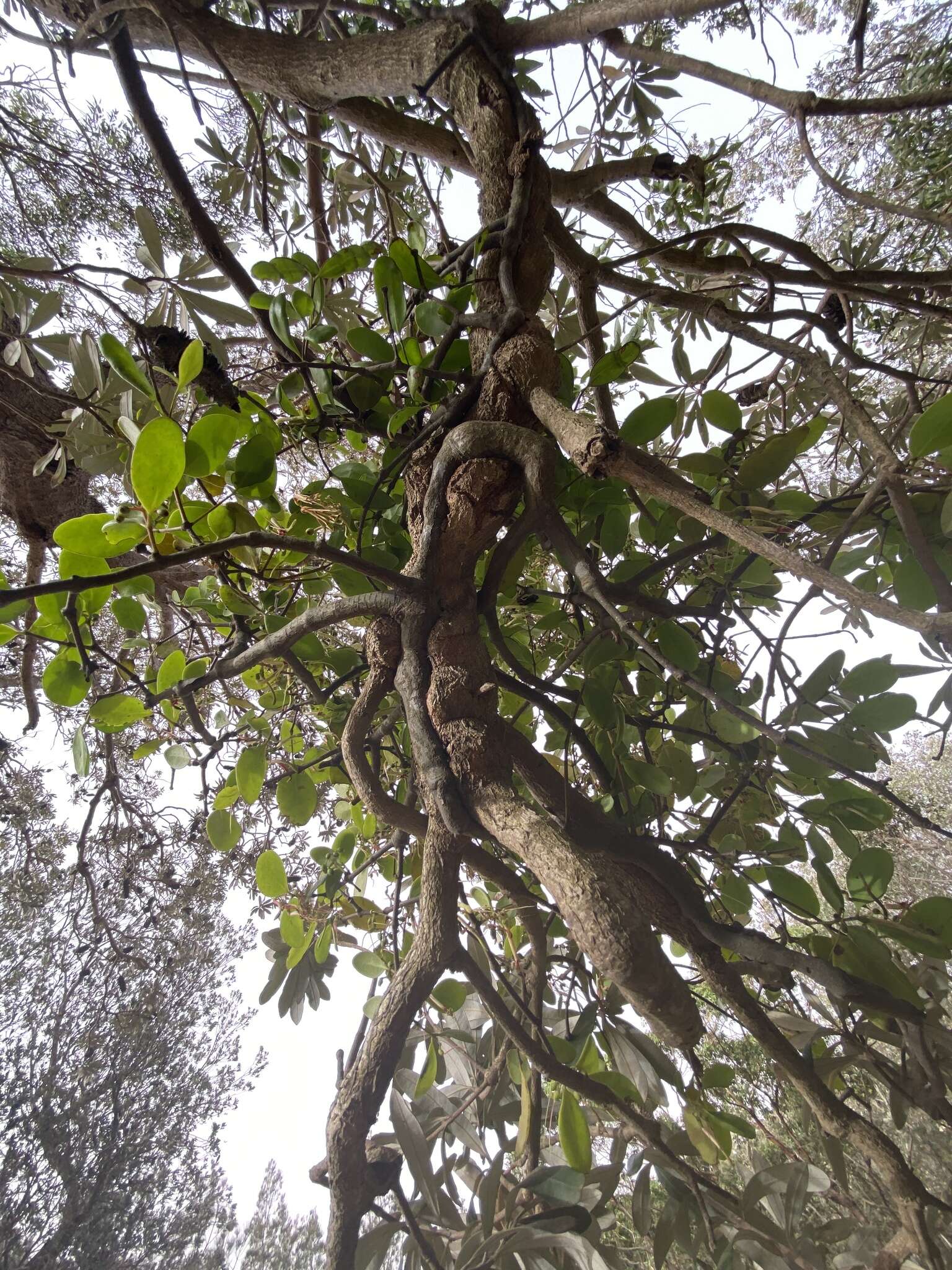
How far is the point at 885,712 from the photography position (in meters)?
0.54

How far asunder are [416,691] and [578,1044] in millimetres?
388

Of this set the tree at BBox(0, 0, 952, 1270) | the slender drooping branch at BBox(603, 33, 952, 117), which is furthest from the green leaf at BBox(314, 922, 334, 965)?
the slender drooping branch at BBox(603, 33, 952, 117)

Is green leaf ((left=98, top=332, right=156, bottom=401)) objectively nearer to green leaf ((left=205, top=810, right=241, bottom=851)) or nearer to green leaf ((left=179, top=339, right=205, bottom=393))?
green leaf ((left=179, top=339, right=205, bottom=393))

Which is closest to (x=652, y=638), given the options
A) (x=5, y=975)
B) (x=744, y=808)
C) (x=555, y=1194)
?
(x=744, y=808)

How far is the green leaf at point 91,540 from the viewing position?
0.39 meters

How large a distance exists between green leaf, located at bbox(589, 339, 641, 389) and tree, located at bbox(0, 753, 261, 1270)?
4.22 feet

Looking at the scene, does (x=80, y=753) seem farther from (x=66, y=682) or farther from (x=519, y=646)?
(x=519, y=646)

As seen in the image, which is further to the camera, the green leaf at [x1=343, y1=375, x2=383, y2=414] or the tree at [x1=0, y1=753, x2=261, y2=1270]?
the tree at [x1=0, y1=753, x2=261, y2=1270]

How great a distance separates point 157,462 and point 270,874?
415 mm

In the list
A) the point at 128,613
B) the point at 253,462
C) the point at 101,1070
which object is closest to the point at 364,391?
the point at 253,462

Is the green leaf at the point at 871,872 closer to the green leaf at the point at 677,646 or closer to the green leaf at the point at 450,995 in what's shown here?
the green leaf at the point at 677,646

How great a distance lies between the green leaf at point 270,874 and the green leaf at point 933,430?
610 millimetres

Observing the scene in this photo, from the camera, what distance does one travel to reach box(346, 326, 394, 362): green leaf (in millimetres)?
593

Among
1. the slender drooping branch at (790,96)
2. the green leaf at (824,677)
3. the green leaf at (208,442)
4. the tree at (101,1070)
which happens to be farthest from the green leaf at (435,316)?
the tree at (101,1070)
